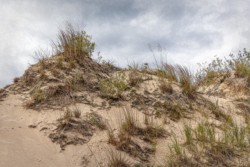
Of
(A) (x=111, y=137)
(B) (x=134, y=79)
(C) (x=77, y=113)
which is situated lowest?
(A) (x=111, y=137)

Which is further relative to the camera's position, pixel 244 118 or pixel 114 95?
pixel 244 118

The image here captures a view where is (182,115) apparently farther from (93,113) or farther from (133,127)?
(93,113)

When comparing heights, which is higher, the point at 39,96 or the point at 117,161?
the point at 39,96

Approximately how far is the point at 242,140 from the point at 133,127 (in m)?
1.77

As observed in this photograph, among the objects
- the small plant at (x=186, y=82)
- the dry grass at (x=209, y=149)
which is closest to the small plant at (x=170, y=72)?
the small plant at (x=186, y=82)

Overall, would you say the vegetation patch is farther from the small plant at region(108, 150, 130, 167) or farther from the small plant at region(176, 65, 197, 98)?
the small plant at region(176, 65, 197, 98)

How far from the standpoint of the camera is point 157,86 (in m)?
7.10

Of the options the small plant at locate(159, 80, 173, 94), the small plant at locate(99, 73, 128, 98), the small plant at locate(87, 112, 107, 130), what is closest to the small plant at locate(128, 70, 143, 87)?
the small plant at locate(99, 73, 128, 98)

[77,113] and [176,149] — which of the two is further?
[77,113]

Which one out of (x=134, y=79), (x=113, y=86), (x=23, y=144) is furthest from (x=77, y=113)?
(x=134, y=79)

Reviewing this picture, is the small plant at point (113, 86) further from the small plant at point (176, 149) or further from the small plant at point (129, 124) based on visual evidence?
the small plant at point (176, 149)

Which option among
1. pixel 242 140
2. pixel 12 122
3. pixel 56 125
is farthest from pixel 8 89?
pixel 242 140

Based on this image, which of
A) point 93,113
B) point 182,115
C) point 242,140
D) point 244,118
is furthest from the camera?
point 244,118

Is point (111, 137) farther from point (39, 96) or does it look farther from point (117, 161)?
point (39, 96)
